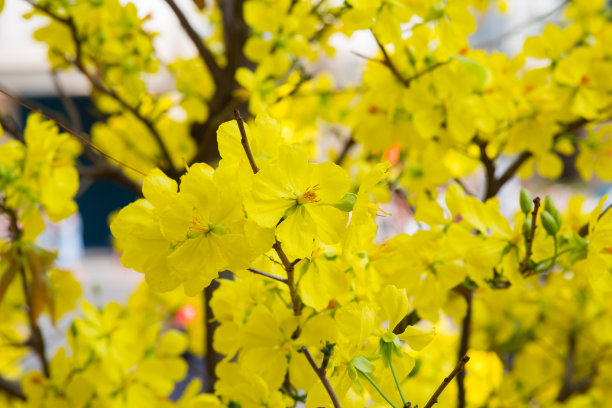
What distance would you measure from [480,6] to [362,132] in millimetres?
418

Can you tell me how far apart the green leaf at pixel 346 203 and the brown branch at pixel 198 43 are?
0.46 metres

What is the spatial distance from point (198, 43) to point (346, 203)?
0.52 m

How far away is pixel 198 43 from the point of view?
773 mm

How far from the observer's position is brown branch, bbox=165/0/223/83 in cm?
71

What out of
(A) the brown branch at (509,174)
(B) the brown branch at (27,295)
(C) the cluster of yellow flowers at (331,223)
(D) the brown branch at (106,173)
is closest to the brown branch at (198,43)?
(C) the cluster of yellow flowers at (331,223)

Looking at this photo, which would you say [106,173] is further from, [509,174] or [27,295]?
[509,174]

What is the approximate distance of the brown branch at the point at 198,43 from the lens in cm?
71

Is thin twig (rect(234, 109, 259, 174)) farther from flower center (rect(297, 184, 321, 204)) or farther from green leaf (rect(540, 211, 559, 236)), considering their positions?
green leaf (rect(540, 211, 559, 236))

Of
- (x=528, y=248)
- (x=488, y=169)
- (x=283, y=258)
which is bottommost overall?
(x=488, y=169)

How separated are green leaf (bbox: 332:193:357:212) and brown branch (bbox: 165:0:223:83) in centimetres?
46

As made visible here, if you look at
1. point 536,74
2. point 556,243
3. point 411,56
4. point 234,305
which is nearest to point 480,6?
point 536,74

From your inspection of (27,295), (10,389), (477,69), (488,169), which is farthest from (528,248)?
(10,389)

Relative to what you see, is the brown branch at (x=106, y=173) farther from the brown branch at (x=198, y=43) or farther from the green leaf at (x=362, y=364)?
the green leaf at (x=362, y=364)

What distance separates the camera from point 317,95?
1.04 metres
